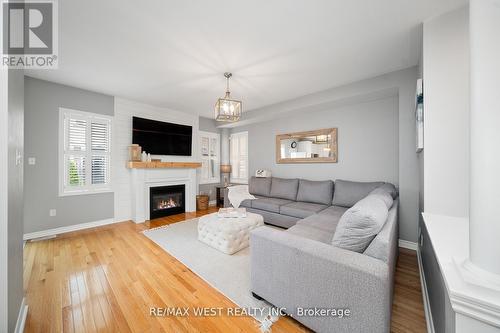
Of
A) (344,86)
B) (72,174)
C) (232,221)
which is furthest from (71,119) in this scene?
(344,86)

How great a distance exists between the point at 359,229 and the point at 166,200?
14.2 ft

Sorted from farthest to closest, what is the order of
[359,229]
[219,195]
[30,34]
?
1. [219,195]
2. [30,34]
3. [359,229]

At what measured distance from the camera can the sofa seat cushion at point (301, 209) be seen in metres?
3.26

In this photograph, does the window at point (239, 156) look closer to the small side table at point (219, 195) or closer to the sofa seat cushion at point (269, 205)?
the small side table at point (219, 195)

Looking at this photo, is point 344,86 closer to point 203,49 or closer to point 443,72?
point 443,72

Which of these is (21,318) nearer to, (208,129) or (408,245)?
(408,245)

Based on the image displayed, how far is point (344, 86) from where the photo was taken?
3.34 metres

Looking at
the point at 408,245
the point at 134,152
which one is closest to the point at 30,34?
the point at 134,152

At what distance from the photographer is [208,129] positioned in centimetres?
575

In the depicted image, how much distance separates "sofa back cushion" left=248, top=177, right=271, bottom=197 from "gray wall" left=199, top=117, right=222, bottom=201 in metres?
1.53

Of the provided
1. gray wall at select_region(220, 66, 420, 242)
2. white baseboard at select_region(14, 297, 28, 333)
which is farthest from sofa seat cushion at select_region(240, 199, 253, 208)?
white baseboard at select_region(14, 297, 28, 333)

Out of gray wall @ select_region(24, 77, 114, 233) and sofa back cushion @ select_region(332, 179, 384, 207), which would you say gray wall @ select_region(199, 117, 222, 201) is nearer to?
gray wall @ select_region(24, 77, 114, 233)

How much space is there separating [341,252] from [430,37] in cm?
223

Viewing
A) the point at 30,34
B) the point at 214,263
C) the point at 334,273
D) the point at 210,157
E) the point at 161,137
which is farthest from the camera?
the point at 210,157
